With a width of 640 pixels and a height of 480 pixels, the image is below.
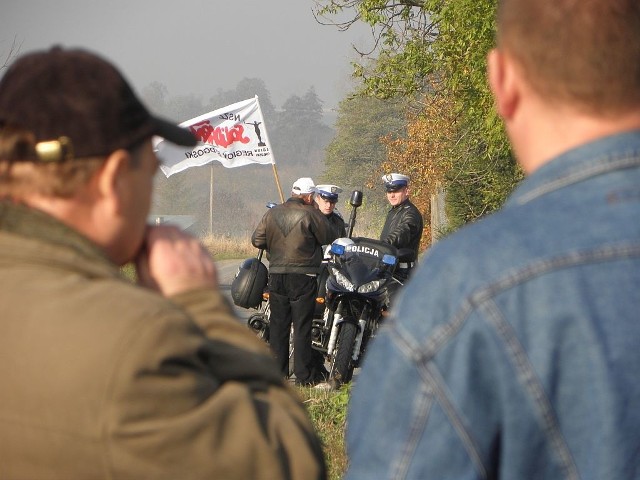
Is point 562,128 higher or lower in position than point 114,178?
higher

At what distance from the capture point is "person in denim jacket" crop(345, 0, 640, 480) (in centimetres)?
172

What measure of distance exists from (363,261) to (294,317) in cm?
115

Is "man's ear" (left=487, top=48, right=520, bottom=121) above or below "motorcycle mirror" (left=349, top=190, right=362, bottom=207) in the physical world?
above

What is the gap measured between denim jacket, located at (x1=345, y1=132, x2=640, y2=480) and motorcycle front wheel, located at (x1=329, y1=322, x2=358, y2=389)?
798 centimetres

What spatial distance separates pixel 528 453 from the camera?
1.74 meters

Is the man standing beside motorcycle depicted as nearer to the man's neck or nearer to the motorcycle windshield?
the motorcycle windshield

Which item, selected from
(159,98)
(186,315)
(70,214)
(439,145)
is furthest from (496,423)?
(159,98)

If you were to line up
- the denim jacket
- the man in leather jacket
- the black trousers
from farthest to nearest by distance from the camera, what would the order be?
the man in leather jacket < the black trousers < the denim jacket

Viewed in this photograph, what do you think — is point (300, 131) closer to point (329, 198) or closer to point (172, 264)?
point (329, 198)

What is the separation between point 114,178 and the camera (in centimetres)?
198

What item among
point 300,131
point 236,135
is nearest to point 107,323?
point 236,135

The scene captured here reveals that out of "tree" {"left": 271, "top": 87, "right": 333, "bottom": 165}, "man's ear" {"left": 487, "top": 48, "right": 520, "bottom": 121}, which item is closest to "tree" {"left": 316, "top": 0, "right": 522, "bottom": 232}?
"man's ear" {"left": 487, "top": 48, "right": 520, "bottom": 121}

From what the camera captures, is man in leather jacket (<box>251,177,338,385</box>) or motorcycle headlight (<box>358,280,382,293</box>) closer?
motorcycle headlight (<box>358,280,382,293</box>)

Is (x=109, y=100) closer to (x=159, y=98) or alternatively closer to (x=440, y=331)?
(x=440, y=331)
